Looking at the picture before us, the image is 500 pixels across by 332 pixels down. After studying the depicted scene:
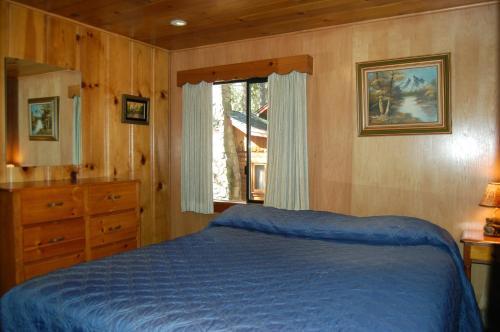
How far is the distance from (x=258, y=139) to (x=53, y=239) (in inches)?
79.7

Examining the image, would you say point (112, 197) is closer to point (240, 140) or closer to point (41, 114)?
point (41, 114)

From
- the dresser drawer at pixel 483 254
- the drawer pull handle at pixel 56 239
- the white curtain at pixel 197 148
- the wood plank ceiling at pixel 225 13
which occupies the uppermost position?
the wood plank ceiling at pixel 225 13

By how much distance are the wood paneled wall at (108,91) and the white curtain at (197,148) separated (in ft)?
0.97

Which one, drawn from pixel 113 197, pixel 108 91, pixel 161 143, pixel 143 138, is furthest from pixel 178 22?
pixel 113 197

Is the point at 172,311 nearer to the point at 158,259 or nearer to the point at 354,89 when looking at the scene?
the point at 158,259

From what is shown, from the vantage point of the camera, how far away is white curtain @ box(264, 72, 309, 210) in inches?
136

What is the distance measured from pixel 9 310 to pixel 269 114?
2555mm

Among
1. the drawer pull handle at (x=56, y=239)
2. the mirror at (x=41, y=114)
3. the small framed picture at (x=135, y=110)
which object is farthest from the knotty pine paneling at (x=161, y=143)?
the drawer pull handle at (x=56, y=239)

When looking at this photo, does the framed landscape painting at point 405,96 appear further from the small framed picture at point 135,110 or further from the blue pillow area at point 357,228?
the small framed picture at point 135,110

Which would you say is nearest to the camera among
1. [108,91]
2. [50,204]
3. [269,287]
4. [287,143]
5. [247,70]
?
A: [269,287]

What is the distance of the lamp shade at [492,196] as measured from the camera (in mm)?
2637

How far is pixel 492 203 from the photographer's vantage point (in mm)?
2637

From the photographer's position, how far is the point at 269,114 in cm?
362

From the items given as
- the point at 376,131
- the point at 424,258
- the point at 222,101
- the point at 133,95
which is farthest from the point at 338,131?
the point at 133,95
